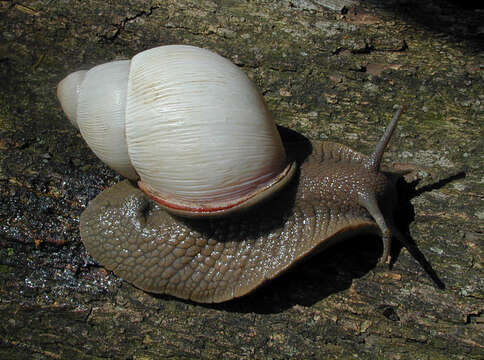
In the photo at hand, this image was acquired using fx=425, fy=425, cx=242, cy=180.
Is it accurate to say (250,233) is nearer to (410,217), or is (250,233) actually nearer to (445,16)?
(410,217)

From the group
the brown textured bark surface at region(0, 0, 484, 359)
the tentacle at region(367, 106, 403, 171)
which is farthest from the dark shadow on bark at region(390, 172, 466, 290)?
the tentacle at region(367, 106, 403, 171)

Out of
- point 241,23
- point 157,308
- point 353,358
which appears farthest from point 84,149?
point 353,358

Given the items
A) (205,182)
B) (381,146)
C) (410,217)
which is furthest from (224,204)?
(410,217)

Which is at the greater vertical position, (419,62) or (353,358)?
(419,62)

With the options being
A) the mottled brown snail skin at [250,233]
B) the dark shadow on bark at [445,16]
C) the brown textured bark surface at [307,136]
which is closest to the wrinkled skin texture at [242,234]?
the mottled brown snail skin at [250,233]

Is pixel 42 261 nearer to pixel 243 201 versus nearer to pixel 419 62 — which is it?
pixel 243 201

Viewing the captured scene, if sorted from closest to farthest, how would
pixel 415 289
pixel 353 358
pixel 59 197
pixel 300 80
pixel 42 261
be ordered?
1. pixel 353 358
2. pixel 415 289
3. pixel 42 261
4. pixel 59 197
5. pixel 300 80

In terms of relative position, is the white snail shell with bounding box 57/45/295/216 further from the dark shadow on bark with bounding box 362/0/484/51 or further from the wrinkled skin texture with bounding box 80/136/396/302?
the dark shadow on bark with bounding box 362/0/484/51
